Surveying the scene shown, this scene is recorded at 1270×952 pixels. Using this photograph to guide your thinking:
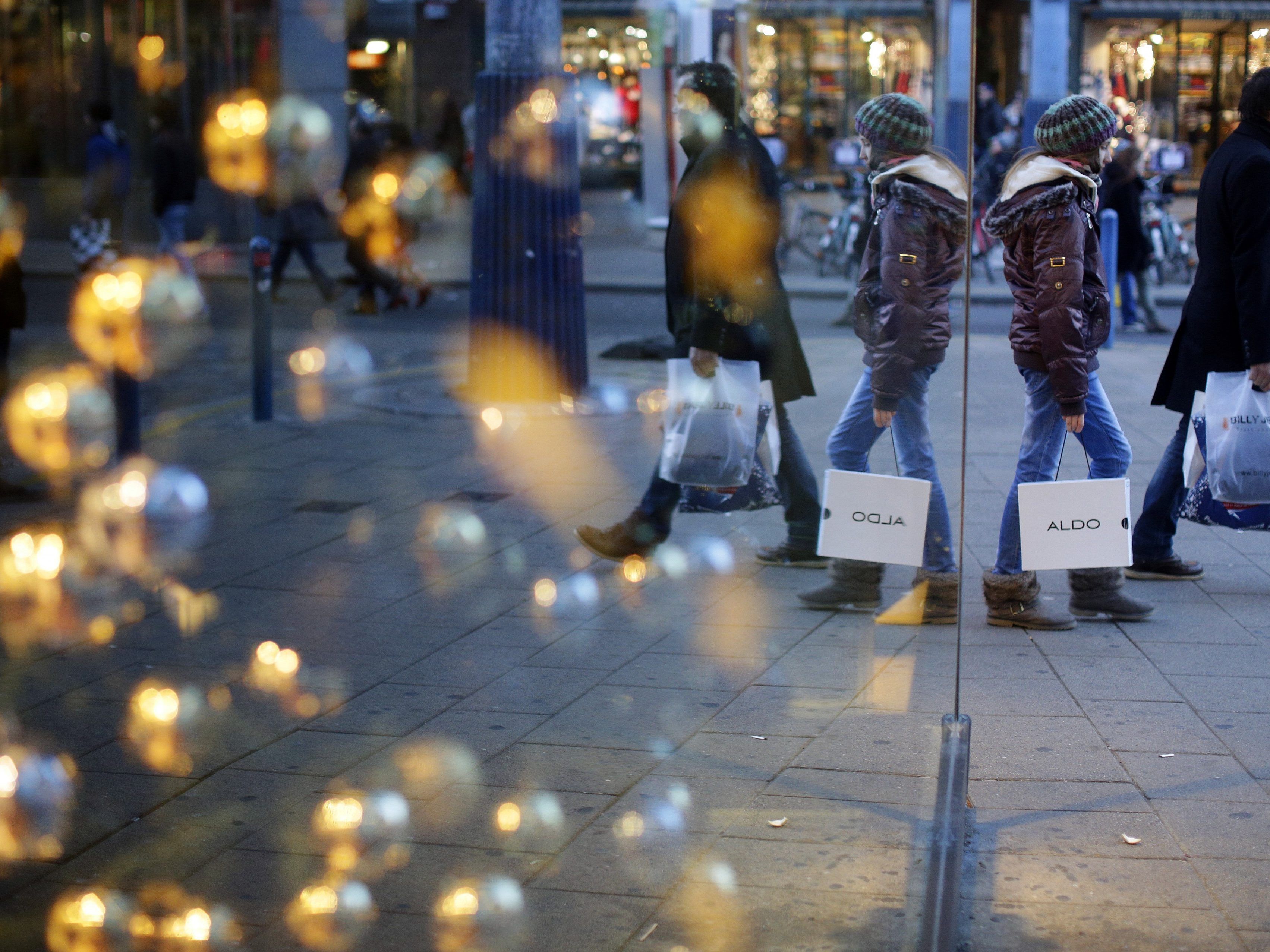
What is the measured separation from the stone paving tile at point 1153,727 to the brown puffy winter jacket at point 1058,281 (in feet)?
3.38

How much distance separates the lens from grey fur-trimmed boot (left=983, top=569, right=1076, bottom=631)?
548cm

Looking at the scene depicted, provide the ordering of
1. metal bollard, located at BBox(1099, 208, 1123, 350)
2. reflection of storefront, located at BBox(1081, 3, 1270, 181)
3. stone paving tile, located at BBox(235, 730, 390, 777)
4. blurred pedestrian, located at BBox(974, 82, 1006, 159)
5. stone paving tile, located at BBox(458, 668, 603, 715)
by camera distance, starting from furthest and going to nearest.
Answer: reflection of storefront, located at BBox(1081, 3, 1270, 181)
blurred pedestrian, located at BBox(974, 82, 1006, 159)
metal bollard, located at BBox(1099, 208, 1123, 350)
stone paving tile, located at BBox(458, 668, 603, 715)
stone paving tile, located at BBox(235, 730, 390, 777)

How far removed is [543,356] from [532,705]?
519 centimetres

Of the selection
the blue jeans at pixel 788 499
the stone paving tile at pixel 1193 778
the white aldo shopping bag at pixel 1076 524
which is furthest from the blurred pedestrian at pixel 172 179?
the stone paving tile at pixel 1193 778

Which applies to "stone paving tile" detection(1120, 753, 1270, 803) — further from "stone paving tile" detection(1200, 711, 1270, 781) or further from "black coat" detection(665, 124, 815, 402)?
"black coat" detection(665, 124, 815, 402)

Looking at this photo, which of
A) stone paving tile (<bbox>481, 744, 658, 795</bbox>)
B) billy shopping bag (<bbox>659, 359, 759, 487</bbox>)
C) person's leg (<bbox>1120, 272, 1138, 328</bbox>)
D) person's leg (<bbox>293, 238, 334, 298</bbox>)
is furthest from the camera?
person's leg (<bbox>293, 238, 334, 298</bbox>)

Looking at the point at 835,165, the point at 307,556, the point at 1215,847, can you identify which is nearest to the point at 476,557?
the point at 307,556

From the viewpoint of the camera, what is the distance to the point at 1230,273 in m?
5.61

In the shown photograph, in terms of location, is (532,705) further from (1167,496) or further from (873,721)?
(1167,496)

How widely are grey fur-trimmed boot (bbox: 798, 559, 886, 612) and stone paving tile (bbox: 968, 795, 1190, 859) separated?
1.79m

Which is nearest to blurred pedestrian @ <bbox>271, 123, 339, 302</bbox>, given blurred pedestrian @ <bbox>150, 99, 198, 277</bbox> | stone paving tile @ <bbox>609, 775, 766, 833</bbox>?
blurred pedestrian @ <bbox>150, 99, 198, 277</bbox>

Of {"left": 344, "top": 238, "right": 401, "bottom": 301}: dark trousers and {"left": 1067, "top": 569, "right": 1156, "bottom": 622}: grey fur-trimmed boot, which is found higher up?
{"left": 344, "top": 238, "right": 401, "bottom": 301}: dark trousers

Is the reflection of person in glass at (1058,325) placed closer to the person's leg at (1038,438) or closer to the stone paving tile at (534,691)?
the person's leg at (1038,438)

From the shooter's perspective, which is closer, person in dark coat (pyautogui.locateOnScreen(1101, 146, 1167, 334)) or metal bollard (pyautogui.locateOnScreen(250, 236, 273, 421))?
metal bollard (pyautogui.locateOnScreen(250, 236, 273, 421))
